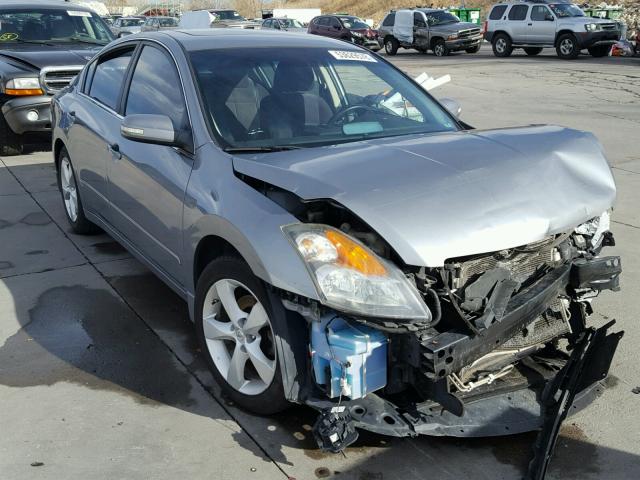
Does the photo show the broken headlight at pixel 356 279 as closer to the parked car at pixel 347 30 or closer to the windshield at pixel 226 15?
the parked car at pixel 347 30

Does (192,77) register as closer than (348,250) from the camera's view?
No

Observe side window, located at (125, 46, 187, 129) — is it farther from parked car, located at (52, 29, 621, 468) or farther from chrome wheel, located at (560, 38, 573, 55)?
chrome wheel, located at (560, 38, 573, 55)

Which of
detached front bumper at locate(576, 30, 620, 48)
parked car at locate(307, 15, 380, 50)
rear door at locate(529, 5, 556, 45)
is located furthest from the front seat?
parked car at locate(307, 15, 380, 50)

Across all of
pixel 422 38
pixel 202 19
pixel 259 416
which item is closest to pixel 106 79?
pixel 259 416

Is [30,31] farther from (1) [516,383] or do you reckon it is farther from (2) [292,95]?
(1) [516,383]

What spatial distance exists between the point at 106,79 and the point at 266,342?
2885 mm

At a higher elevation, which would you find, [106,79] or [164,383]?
[106,79]

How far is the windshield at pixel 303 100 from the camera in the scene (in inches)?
150

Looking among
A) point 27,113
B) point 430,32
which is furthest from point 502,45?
point 27,113

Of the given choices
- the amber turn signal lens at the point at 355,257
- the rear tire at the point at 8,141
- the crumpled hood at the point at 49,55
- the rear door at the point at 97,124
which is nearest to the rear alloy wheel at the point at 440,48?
the crumpled hood at the point at 49,55

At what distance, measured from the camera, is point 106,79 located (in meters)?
5.25

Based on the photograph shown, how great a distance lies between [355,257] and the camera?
281cm

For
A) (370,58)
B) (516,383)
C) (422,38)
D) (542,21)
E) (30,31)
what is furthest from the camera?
(422,38)

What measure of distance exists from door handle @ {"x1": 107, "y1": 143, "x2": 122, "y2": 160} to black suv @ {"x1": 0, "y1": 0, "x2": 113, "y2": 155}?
4067mm
